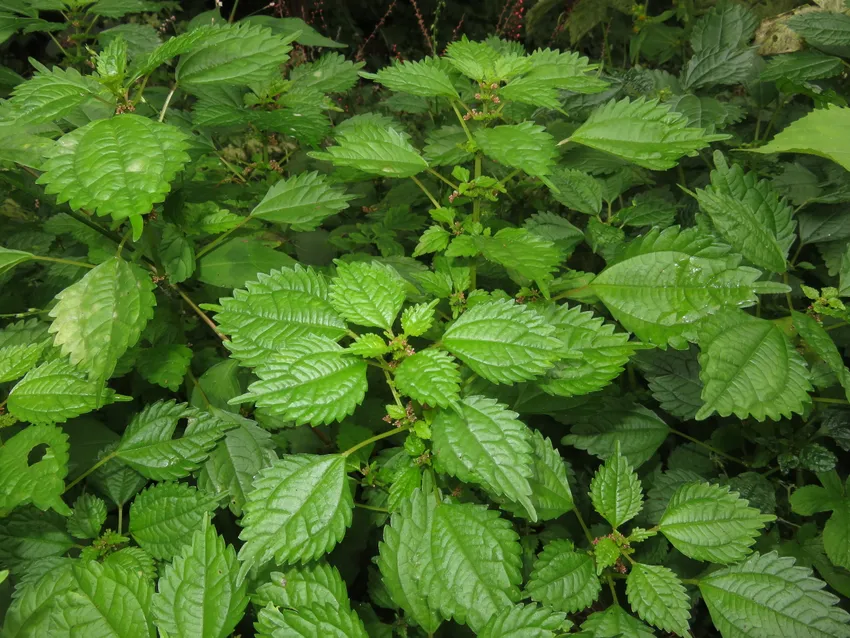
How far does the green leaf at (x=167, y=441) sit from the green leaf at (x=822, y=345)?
1.18 meters

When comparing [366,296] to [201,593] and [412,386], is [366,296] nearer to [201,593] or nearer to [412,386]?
[412,386]

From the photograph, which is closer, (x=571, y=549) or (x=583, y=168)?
(x=571, y=549)

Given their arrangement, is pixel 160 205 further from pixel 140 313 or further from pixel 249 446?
pixel 249 446

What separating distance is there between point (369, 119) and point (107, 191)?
1.06 metres

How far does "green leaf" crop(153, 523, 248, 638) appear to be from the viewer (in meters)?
0.96

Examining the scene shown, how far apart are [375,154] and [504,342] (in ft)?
1.69

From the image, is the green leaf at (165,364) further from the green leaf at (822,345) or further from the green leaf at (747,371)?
the green leaf at (822,345)

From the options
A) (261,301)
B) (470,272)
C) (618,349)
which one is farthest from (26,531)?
(618,349)

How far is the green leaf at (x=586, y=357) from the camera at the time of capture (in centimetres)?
104

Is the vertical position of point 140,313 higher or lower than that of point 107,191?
lower

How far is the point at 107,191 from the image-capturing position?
0.97 meters

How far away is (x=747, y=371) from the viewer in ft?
3.58

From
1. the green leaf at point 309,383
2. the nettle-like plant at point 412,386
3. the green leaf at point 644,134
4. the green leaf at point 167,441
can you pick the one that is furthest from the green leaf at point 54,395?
the green leaf at point 644,134

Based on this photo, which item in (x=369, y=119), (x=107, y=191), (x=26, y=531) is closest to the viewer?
(x=107, y=191)
